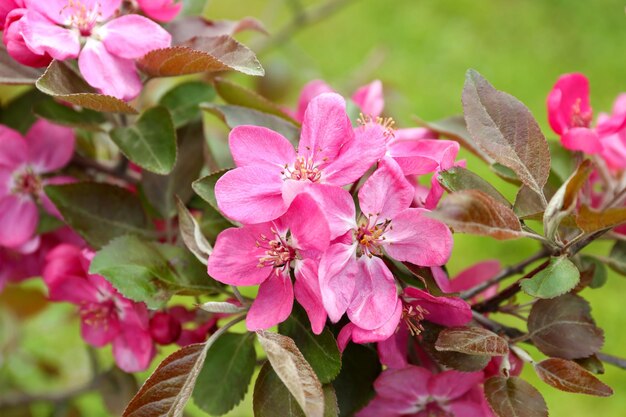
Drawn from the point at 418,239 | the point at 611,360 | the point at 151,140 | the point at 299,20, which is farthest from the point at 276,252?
the point at 299,20

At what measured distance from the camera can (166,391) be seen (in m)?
0.65

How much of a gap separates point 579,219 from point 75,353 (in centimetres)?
159

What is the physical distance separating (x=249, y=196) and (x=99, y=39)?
23cm

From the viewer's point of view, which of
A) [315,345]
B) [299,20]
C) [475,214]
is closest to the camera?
[475,214]

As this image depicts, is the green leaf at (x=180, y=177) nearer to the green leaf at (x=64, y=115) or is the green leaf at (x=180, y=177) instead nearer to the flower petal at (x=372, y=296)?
the green leaf at (x=64, y=115)

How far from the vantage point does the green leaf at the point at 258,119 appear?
2.53 ft

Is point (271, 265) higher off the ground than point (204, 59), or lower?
lower

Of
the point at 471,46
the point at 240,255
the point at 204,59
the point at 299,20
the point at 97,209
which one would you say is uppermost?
the point at 204,59

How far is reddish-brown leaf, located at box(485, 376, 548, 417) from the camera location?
650mm

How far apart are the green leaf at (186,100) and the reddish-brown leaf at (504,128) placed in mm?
317

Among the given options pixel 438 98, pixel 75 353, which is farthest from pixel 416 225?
pixel 438 98

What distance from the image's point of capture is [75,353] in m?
1.94

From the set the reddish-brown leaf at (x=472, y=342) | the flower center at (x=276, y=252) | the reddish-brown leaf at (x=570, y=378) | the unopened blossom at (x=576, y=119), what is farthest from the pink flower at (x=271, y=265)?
the unopened blossom at (x=576, y=119)

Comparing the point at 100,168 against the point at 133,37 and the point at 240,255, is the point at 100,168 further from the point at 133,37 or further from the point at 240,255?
the point at 240,255
